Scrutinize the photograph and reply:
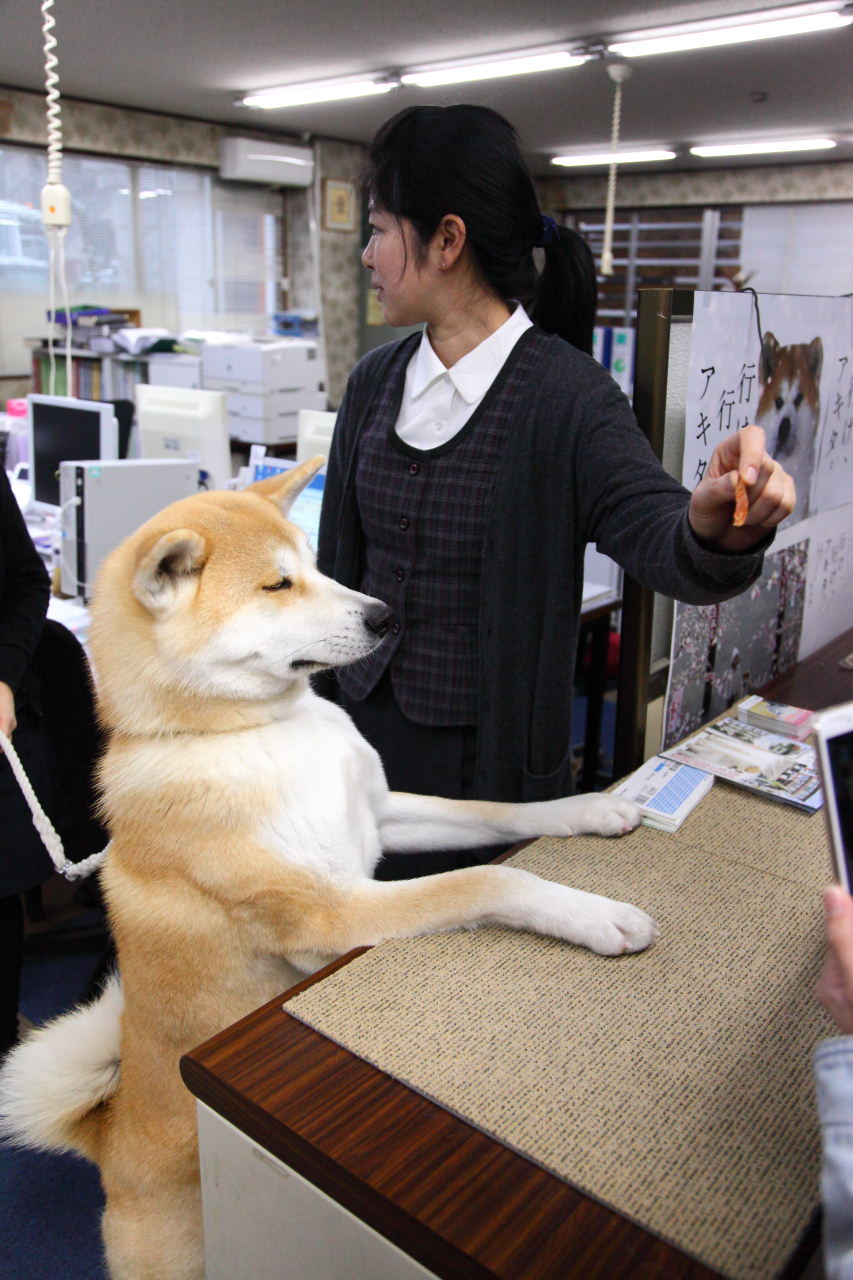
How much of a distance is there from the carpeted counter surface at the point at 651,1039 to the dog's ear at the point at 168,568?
0.46 metres

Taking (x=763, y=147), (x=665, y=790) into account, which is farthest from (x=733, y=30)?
(x=665, y=790)

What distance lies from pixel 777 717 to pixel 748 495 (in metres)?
0.69

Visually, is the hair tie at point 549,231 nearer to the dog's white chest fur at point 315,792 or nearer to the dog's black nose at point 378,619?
the dog's black nose at point 378,619

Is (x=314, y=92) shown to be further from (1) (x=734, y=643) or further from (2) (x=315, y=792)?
(2) (x=315, y=792)

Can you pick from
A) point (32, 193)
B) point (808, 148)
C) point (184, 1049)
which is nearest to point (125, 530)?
point (184, 1049)

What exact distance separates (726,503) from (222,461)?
2.90 metres

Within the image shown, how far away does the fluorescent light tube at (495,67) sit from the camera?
17.7 feet

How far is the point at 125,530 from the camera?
9.89 ft

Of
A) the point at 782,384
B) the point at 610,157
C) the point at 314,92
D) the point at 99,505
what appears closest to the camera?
the point at 782,384

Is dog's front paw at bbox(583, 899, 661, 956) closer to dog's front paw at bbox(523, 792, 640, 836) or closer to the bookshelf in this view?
dog's front paw at bbox(523, 792, 640, 836)

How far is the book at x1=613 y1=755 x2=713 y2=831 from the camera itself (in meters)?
1.19

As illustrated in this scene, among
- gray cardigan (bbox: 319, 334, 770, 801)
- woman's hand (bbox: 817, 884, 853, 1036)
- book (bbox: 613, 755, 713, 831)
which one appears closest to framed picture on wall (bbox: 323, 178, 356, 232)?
gray cardigan (bbox: 319, 334, 770, 801)

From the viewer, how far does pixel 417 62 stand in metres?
5.80

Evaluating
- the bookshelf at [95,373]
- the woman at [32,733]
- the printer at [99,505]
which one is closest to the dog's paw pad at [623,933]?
the woman at [32,733]
